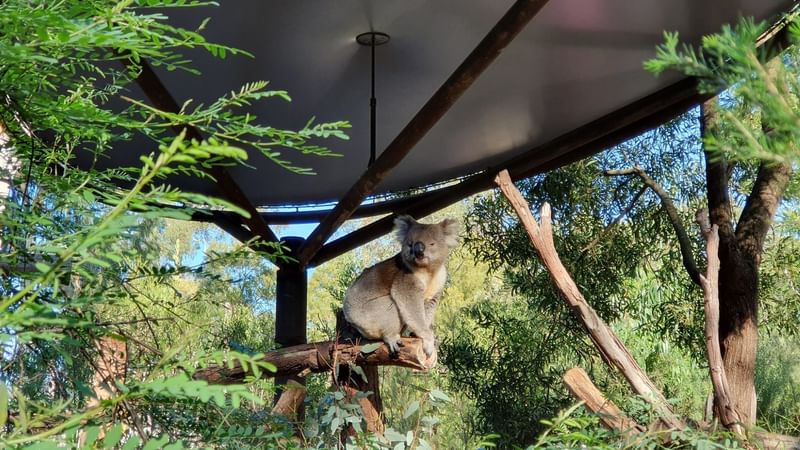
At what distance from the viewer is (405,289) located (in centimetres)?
364

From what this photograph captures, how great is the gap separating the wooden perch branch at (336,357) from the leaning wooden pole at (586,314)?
2.25 feet

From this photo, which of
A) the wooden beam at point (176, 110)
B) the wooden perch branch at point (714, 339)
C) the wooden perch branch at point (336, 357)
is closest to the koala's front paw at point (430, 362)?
the wooden perch branch at point (336, 357)

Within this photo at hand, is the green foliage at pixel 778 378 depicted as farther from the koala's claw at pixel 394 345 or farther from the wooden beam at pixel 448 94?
the wooden beam at pixel 448 94

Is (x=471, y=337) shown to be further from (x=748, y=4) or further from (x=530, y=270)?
(x=748, y=4)

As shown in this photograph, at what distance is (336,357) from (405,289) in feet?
1.66

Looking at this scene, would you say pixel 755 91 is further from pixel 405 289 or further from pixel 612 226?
pixel 612 226

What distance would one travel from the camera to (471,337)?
672cm

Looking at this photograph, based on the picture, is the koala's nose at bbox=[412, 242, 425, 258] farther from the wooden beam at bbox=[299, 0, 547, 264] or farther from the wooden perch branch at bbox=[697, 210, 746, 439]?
the wooden perch branch at bbox=[697, 210, 746, 439]

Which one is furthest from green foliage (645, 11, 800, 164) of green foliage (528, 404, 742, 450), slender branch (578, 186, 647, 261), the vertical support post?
slender branch (578, 186, 647, 261)

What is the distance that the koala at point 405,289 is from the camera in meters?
3.55

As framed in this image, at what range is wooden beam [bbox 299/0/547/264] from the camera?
252 cm

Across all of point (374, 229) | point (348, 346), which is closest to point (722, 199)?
point (374, 229)

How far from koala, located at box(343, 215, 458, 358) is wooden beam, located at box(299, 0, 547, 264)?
1.04 ft

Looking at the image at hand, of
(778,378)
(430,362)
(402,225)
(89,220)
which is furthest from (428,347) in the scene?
(778,378)
